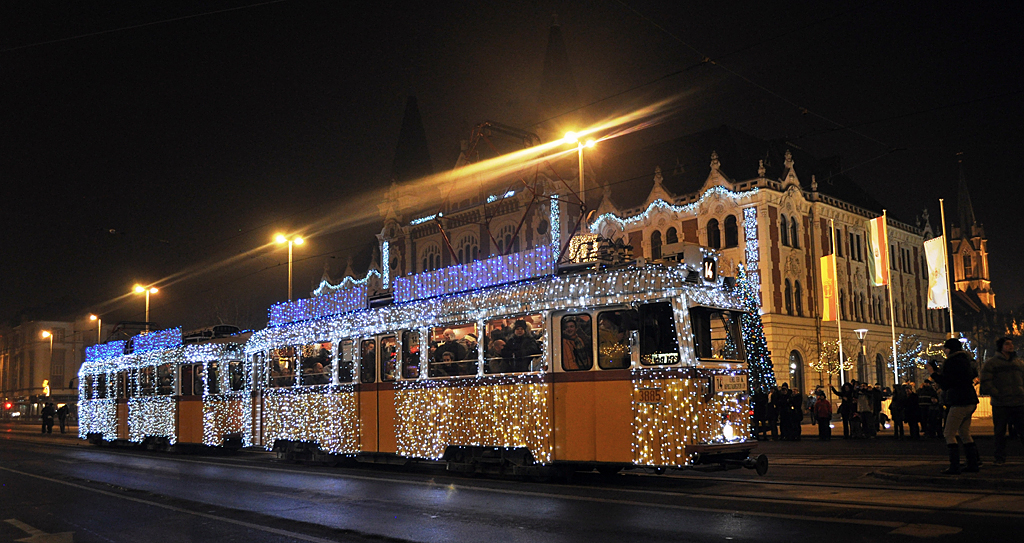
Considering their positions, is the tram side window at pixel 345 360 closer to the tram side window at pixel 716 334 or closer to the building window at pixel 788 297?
the tram side window at pixel 716 334

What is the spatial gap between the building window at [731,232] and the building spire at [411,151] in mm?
→ 28266

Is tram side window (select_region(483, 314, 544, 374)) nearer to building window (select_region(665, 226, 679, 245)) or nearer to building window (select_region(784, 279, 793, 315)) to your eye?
building window (select_region(665, 226, 679, 245))

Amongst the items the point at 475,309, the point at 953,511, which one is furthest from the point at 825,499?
the point at 475,309

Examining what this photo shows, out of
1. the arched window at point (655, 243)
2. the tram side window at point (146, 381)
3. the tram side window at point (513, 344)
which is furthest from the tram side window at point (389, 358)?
the arched window at point (655, 243)

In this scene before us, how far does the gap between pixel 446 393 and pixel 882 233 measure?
29.3m

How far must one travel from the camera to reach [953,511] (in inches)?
336

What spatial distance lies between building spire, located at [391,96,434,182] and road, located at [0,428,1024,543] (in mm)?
52061

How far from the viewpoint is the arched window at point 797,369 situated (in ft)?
153

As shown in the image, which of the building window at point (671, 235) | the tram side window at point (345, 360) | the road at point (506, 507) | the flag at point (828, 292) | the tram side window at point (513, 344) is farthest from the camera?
the building window at point (671, 235)

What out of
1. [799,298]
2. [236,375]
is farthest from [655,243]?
[236,375]

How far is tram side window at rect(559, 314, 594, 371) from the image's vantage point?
1250cm

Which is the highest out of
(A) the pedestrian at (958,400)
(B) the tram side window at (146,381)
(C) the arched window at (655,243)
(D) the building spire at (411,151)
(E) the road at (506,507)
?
(D) the building spire at (411,151)

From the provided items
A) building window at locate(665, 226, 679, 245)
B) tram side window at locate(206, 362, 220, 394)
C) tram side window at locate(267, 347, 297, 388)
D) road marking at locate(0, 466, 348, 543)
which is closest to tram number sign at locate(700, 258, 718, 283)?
road marking at locate(0, 466, 348, 543)

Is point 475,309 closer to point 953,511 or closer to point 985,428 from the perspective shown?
point 953,511
